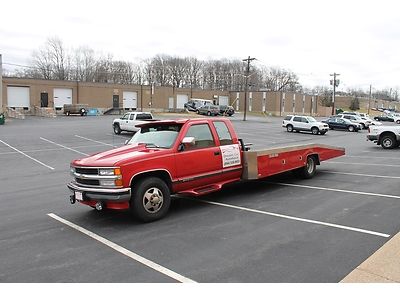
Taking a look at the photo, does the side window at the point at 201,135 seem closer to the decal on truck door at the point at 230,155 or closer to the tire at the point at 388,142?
the decal on truck door at the point at 230,155

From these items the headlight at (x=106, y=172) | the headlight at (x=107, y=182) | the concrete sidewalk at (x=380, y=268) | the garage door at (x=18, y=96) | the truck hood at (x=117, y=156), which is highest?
the garage door at (x=18, y=96)

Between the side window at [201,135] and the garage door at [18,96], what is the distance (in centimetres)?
5732

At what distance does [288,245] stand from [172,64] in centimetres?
11420

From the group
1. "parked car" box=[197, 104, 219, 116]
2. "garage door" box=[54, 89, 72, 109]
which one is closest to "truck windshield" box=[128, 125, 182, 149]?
"parked car" box=[197, 104, 219, 116]

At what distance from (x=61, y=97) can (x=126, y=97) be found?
41.6 feet

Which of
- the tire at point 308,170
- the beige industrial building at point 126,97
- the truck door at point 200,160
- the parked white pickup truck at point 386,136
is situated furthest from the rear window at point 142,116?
the beige industrial building at point 126,97

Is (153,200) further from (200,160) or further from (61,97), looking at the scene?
(61,97)

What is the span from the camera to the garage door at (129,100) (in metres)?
71.3

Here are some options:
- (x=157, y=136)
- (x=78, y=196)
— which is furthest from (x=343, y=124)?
(x=78, y=196)

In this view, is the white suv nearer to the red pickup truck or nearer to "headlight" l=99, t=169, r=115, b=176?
the red pickup truck

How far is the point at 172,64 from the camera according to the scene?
4557 inches

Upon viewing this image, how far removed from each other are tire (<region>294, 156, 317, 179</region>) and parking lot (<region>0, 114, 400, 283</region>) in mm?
467

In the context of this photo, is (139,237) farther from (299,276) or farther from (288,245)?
(299,276)
